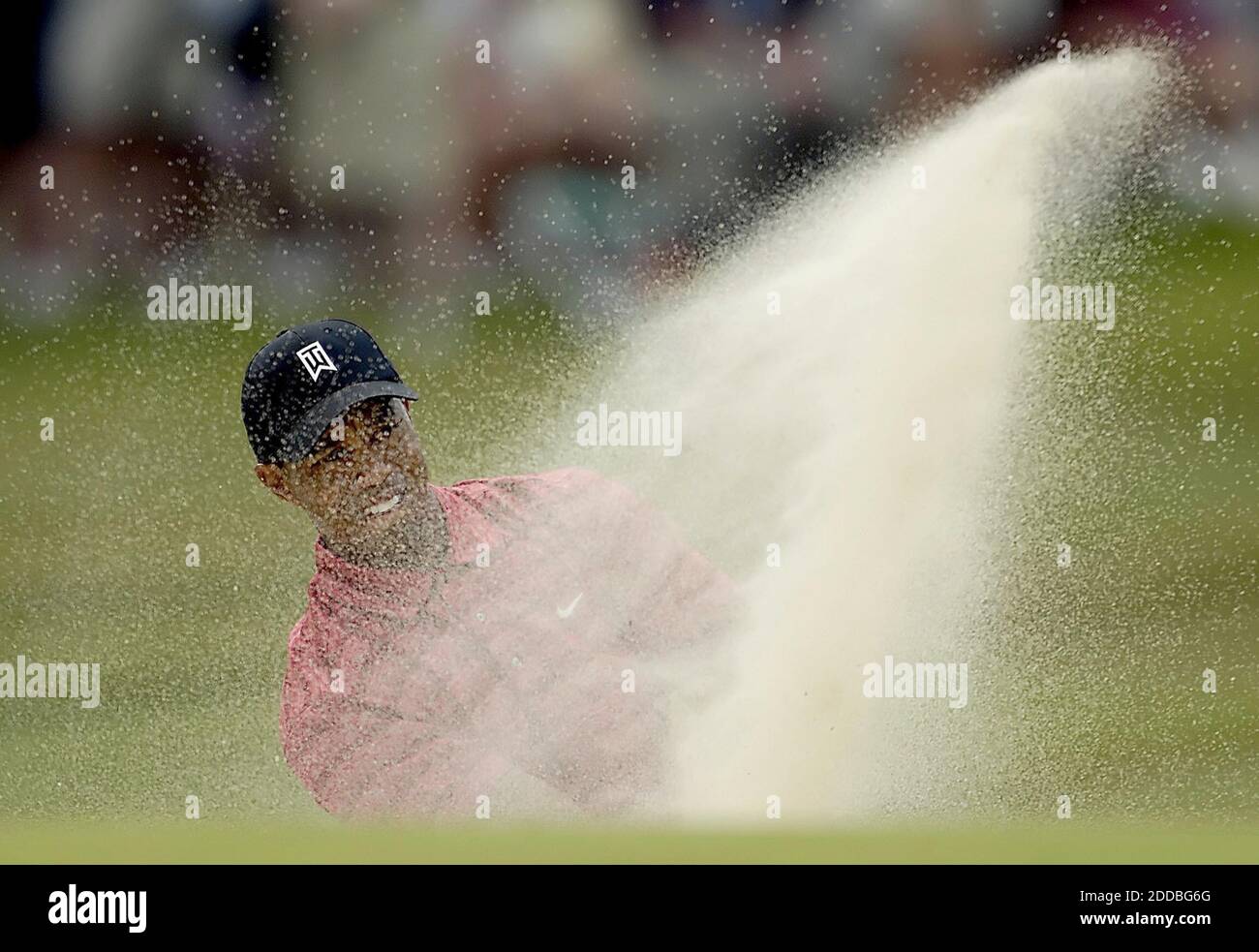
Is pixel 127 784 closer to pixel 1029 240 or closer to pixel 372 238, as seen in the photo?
pixel 372 238

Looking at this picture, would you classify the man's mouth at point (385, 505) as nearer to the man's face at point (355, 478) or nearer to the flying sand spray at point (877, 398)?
the man's face at point (355, 478)

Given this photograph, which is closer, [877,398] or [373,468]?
[373,468]

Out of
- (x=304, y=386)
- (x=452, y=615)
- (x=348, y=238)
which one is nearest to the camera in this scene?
(x=304, y=386)

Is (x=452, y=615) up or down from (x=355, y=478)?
down

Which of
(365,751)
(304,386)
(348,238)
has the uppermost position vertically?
(348,238)

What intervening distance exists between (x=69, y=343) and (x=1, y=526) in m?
0.29

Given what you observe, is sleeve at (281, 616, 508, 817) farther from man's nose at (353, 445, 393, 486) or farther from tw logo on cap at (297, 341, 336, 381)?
tw logo on cap at (297, 341, 336, 381)

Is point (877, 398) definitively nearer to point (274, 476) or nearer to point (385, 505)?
point (385, 505)

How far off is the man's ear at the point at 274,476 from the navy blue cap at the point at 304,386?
0.01m

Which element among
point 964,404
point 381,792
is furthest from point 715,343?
point 381,792

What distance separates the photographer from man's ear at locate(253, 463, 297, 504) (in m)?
1.68

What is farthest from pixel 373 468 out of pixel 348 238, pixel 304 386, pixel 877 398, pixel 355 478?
pixel 877 398

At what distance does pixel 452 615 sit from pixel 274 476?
28 centimetres

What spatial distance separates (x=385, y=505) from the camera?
1.69 m
